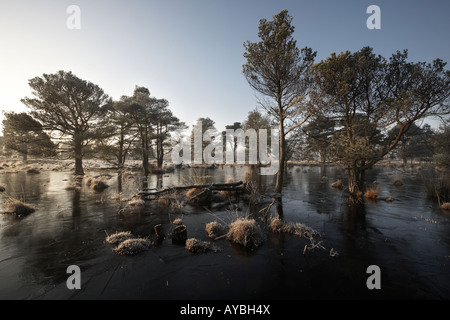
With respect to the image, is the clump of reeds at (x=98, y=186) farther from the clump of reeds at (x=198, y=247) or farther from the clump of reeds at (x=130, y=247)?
the clump of reeds at (x=198, y=247)

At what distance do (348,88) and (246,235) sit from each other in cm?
A: 1048

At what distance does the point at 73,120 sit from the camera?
72.5 ft

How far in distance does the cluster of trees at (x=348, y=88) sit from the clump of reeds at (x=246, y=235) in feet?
21.7

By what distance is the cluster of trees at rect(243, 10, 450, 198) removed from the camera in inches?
351

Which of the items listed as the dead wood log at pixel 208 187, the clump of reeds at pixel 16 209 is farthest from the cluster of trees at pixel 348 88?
the clump of reeds at pixel 16 209

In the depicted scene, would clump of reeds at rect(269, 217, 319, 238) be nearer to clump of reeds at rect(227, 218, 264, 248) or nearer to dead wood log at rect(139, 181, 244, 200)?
clump of reeds at rect(227, 218, 264, 248)

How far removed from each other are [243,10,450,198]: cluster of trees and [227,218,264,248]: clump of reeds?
6606 mm

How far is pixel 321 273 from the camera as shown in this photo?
4141 millimetres

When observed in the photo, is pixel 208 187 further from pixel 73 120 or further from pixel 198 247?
pixel 73 120

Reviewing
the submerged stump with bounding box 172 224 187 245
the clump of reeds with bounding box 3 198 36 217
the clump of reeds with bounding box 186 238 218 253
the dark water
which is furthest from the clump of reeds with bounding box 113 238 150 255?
the clump of reeds with bounding box 3 198 36 217

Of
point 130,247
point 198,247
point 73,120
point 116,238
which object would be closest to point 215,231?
point 198,247

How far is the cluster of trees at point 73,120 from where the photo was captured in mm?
19906
